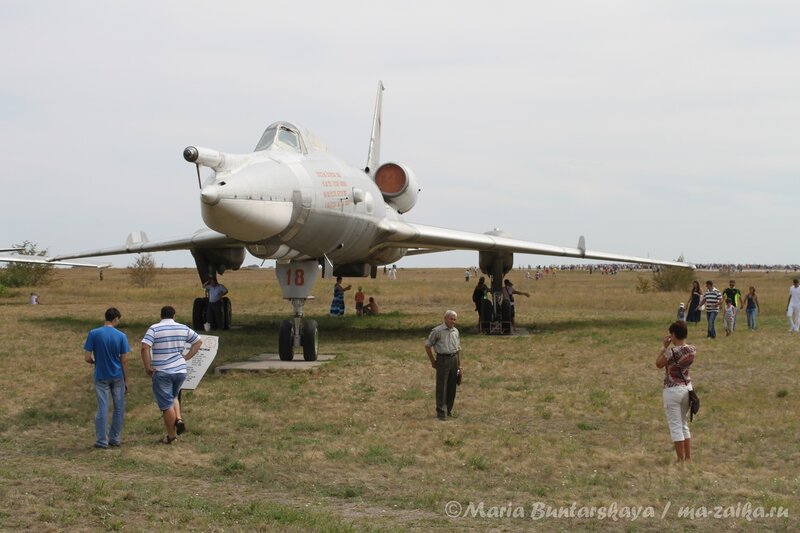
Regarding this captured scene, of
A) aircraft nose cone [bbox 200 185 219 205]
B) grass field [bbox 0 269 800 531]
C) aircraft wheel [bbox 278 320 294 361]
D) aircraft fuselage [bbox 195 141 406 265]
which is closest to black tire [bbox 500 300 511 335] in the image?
grass field [bbox 0 269 800 531]

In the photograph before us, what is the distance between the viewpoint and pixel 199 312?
20.0 metres

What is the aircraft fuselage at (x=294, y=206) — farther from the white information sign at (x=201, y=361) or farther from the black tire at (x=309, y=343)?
the white information sign at (x=201, y=361)

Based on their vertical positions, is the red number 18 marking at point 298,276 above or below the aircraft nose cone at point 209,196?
below

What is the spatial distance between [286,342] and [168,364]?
17.6 ft

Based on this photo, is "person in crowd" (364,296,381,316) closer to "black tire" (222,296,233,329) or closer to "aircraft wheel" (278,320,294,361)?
"black tire" (222,296,233,329)

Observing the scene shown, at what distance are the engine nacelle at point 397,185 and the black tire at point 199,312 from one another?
16.2ft

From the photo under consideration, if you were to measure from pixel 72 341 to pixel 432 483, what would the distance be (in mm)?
11360

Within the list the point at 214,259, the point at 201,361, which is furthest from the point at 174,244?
the point at 201,361

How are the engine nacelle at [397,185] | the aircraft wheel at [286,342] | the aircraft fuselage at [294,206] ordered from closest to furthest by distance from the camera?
the aircraft fuselage at [294,206] < the aircraft wheel at [286,342] < the engine nacelle at [397,185]

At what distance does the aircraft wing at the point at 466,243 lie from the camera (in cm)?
1697

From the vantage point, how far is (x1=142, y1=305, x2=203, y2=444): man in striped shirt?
8.46 meters

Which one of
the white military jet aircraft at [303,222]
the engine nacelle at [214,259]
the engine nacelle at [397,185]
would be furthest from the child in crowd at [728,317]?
the engine nacelle at [214,259]

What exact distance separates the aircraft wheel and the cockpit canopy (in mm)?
2882

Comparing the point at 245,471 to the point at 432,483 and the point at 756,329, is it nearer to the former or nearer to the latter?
the point at 432,483
